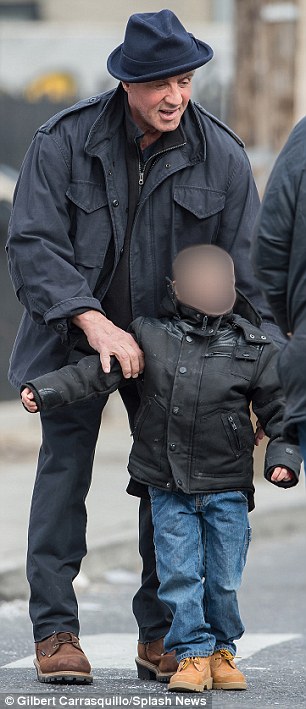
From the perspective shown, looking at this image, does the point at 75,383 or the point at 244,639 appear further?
the point at 244,639

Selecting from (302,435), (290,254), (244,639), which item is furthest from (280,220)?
(244,639)

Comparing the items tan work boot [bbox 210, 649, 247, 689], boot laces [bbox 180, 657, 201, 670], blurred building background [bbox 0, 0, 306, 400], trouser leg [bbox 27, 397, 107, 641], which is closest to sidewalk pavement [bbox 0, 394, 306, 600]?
blurred building background [bbox 0, 0, 306, 400]

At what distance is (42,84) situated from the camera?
19.2 metres

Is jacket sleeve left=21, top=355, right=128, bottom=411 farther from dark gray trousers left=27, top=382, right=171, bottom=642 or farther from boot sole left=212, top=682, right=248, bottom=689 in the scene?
boot sole left=212, top=682, right=248, bottom=689

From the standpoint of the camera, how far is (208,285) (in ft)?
14.6

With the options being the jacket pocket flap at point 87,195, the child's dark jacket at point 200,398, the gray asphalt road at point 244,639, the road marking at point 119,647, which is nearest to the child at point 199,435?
the child's dark jacket at point 200,398

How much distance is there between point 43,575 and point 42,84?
1512 centimetres

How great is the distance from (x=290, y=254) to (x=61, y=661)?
154 centimetres

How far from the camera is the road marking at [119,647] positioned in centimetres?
534

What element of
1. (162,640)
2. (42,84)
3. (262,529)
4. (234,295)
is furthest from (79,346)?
(42,84)

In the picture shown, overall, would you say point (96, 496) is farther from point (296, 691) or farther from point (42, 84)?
point (42, 84)

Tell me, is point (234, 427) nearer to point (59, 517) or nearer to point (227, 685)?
point (59, 517)

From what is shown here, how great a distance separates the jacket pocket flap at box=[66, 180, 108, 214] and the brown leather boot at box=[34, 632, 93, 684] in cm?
133

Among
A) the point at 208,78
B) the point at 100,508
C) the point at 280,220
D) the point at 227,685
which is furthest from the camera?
the point at 208,78
